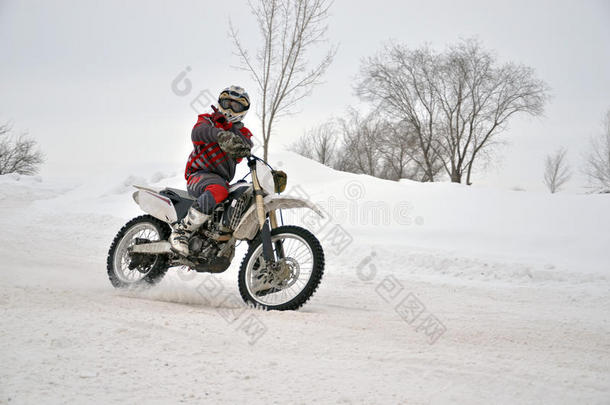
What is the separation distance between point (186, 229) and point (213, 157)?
85 centimetres

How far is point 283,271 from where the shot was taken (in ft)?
15.3

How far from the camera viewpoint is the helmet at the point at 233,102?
5.34 meters

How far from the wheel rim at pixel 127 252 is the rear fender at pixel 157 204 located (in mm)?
259

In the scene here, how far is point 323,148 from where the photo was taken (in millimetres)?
39562

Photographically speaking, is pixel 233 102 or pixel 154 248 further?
pixel 154 248

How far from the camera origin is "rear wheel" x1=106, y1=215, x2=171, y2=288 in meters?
5.65

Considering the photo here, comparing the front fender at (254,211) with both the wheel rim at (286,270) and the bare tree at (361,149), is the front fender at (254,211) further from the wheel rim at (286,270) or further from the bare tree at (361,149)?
the bare tree at (361,149)

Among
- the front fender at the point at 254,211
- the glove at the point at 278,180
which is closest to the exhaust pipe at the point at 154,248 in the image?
the front fender at the point at 254,211

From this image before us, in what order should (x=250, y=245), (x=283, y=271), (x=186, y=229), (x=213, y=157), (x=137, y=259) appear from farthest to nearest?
(x=137, y=259) → (x=213, y=157) → (x=186, y=229) → (x=250, y=245) → (x=283, y=271)

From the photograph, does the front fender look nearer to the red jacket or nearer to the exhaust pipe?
the red jacket

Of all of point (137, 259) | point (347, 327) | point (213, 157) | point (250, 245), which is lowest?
point (347, 327)

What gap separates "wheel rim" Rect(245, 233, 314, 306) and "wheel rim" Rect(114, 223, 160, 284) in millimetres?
1534

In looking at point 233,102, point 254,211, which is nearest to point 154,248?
point 254,211

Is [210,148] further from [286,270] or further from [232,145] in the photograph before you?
[286,270]
